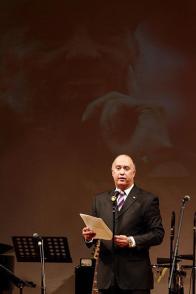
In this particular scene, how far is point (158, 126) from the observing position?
748cm

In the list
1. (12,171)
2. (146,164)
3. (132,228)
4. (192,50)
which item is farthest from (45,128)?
(132,228)

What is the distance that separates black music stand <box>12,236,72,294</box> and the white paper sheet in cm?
100

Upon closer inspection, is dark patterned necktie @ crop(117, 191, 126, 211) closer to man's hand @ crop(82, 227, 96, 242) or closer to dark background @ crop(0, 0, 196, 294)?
man's hand @ crop(82, 227, 96, 242)

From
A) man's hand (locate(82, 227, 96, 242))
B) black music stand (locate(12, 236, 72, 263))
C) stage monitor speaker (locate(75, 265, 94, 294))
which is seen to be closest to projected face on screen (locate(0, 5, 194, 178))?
stage monitor speaker (locate(75, 265, 94, 294))

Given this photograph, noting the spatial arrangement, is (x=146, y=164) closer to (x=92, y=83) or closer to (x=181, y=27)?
(x=92, y=83)

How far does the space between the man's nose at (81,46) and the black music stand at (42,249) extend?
9.25 feet

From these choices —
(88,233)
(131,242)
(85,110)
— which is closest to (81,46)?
(85,110)

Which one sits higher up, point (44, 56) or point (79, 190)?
point (44, 56)

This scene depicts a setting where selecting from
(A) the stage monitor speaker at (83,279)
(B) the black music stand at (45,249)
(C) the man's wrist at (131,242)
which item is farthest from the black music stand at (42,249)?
(A) the stage monitor speaker at (83,279)

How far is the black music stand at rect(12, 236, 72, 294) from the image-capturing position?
18.6ft

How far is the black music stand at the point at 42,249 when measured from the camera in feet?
18.6

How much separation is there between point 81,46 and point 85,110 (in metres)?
0.79

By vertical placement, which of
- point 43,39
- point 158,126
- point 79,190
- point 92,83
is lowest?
point 79,190

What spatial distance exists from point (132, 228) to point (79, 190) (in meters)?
2.88
